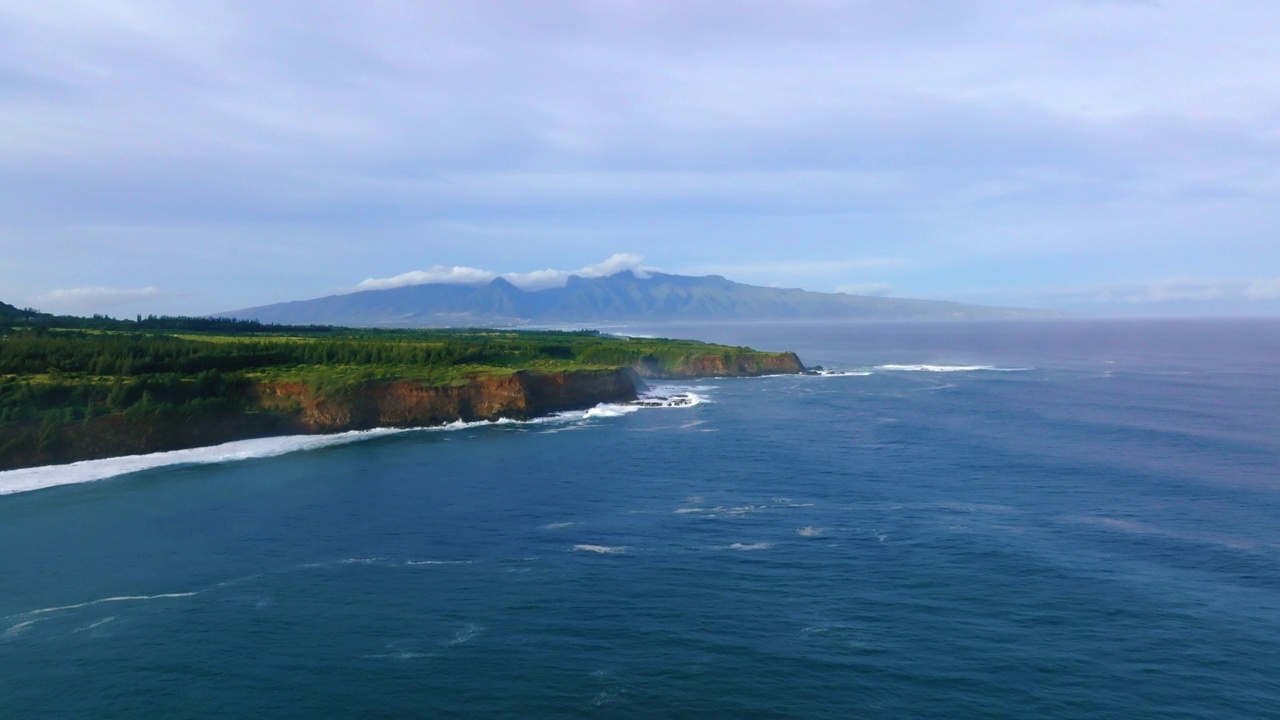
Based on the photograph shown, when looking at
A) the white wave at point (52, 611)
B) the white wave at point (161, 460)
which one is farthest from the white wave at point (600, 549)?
the white wave at point (161, 460)

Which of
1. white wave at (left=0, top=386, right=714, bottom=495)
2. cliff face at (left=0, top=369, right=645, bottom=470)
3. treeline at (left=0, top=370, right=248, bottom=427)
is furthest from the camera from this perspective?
treeline at (left=0, top=370, right=248, bottom=427)

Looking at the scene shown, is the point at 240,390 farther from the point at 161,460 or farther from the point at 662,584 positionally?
the point at 662,584

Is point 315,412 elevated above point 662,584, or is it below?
above

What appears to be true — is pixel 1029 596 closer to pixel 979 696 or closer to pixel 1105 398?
pixel 979 696

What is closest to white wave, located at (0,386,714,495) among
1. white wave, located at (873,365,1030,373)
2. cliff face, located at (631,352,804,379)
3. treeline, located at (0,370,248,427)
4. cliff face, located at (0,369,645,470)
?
cliff face, located at (0,369,645,470)

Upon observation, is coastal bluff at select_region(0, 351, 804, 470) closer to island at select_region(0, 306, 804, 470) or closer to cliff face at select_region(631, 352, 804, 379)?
island at select_region(0, 306, 804, 470)

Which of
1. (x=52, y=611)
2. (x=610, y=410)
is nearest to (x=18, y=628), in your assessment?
(x=52, y=611)

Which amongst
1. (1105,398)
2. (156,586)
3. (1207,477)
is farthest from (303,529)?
(1105,398)
